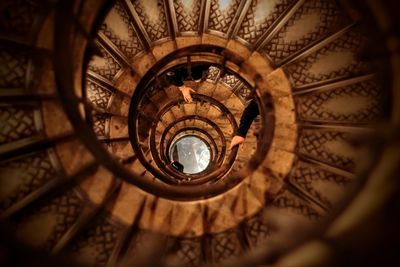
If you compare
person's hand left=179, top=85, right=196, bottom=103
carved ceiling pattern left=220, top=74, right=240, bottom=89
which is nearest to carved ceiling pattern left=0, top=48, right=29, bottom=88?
person's hand left=179, top=85, right=196, bottom=103

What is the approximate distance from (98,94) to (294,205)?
3255 mm

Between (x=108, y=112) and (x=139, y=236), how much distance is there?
6.95 feet

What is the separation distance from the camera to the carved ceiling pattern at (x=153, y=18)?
3.46 metres

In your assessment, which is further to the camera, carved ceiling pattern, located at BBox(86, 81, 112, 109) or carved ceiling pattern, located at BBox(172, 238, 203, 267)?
carved ceiling pattern, located at BBox(86, 81, 112, 109)

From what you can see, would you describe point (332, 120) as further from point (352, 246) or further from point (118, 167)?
point (118, 167)

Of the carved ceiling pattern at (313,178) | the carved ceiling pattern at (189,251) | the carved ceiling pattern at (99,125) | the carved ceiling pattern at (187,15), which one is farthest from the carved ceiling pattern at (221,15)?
the carved ceiling pattern at (189,251)

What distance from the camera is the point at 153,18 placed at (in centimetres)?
356

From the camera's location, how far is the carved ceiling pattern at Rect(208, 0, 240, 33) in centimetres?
346

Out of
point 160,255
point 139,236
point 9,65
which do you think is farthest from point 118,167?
point 9,65

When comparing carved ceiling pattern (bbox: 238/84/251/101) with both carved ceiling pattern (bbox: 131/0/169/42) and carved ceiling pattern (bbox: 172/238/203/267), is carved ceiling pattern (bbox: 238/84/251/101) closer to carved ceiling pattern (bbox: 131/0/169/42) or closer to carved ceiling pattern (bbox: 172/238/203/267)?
carved ceiling pattern (bbox: 131/0/169/42)

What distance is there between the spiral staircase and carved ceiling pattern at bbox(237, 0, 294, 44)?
1 centimetres

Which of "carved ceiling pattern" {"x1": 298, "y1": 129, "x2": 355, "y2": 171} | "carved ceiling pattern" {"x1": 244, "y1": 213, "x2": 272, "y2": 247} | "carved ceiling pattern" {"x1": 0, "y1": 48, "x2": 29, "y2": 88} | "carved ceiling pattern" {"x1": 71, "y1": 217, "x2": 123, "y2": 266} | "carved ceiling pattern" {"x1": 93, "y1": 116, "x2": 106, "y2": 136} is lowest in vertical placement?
"carved ceiling pattern" {"x1": 71, "y1": 217, "x2": 123, "y2": 266}

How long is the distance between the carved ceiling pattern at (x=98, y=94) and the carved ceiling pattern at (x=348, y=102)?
9.33 feet

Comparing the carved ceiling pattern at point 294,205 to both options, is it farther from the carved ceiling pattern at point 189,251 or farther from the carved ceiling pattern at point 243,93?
the carved ceiling pattern at point 243,93
